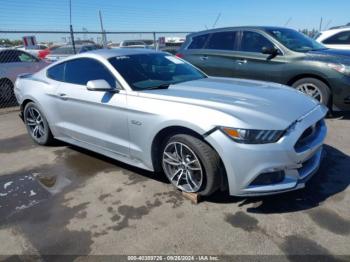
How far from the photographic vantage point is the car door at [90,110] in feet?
12.1

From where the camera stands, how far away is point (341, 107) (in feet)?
18.7

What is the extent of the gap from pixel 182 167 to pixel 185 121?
0.55m

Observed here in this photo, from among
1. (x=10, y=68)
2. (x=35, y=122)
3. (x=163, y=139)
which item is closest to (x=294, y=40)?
(x=163, y=139)

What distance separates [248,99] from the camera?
321 centimetres

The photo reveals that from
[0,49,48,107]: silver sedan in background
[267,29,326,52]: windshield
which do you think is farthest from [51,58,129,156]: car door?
[0,49,48,107]: silver sedan in background

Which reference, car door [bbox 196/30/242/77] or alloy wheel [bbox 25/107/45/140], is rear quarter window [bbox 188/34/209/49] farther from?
alloy wheel [bbox 25/107/45/140]

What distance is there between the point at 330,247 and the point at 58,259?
2.19 meters

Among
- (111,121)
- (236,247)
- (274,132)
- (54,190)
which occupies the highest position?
(274,132)

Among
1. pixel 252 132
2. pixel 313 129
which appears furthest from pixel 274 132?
pixel 313 129

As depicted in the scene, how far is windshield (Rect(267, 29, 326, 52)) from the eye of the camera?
248 inches

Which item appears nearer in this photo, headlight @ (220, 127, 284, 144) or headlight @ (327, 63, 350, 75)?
headlight @ (220, 127, 284, 144)

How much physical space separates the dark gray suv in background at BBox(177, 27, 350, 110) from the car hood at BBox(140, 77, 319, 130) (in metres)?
2.35

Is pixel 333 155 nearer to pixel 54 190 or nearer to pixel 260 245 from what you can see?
pixel 260 245

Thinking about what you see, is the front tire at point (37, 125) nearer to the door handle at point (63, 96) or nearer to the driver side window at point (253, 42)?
the door handle at point (63, 96)
